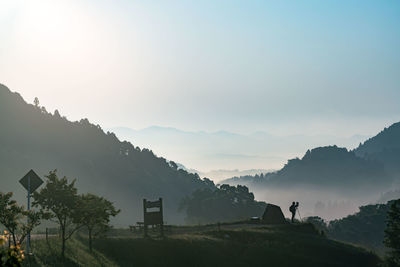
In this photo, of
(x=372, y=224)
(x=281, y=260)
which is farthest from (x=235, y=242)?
(x=372, y=224)

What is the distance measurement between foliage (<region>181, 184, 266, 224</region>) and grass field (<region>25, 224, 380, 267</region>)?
9346 centimetres

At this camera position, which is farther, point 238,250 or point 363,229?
point 363,229

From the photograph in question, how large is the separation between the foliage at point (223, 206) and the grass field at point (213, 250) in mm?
93463

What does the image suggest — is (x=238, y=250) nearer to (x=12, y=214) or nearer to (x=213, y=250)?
(x=213, y=250)

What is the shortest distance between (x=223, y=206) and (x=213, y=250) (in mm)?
108115

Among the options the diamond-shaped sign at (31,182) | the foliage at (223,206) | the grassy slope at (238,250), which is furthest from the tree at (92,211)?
the foliage at (223,206)

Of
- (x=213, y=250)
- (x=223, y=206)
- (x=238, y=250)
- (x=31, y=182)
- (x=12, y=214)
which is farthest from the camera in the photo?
(x=223, y=206)

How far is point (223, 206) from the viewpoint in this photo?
145 meters

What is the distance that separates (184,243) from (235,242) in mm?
6844

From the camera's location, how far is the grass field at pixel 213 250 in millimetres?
29980

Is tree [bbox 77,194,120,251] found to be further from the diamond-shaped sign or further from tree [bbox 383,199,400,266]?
tree [bbox 383,199,400,266]

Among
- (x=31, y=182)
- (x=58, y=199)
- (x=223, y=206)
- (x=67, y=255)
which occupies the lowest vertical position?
(x=67, y=255)

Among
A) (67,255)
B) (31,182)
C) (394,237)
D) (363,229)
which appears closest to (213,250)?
(67,255)

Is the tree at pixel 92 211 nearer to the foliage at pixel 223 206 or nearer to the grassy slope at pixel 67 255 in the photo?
the grassy slope at pixel 67 255
